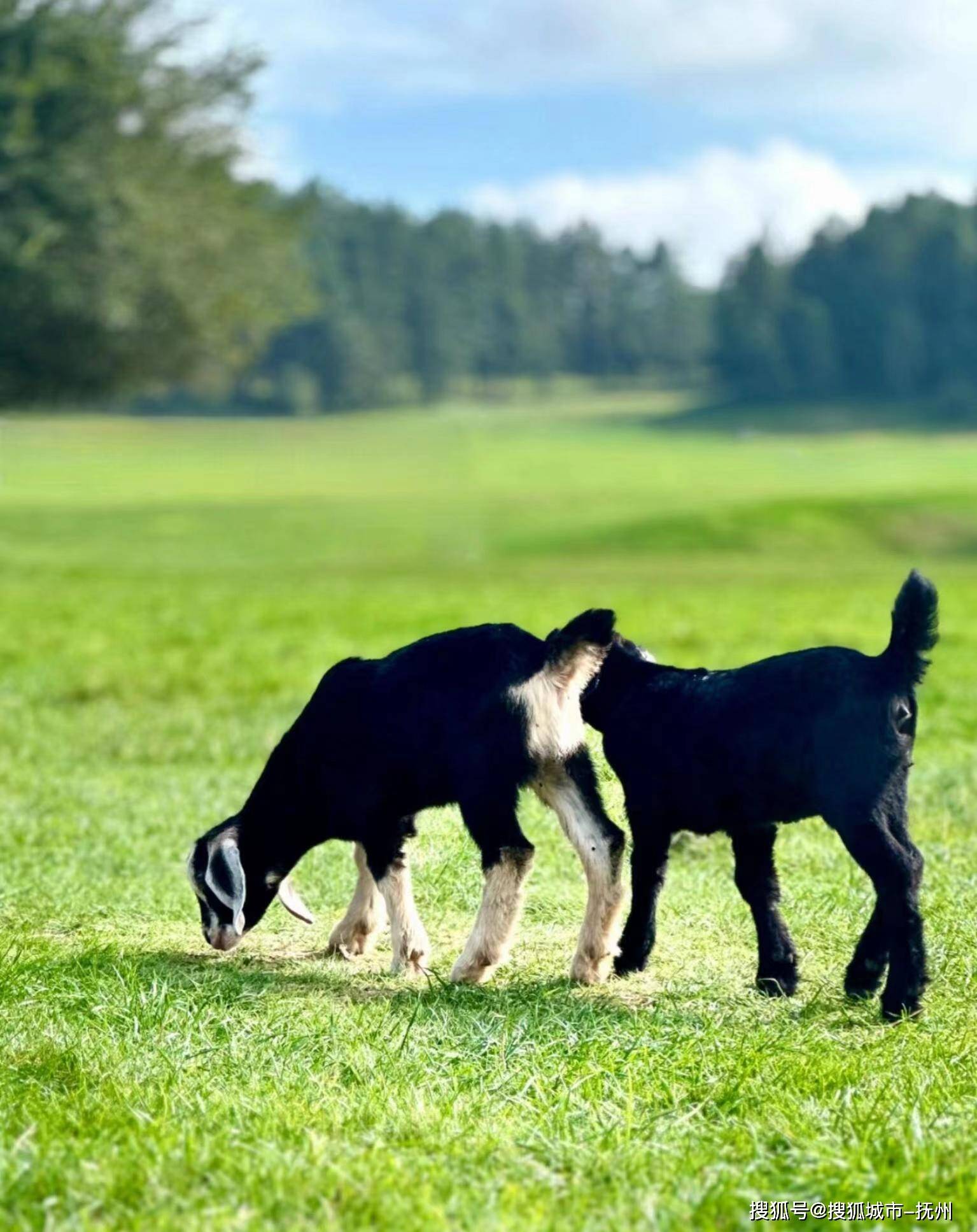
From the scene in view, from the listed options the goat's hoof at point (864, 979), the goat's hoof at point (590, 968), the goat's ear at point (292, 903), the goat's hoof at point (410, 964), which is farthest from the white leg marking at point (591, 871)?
the goat's ear at point (292, 903)

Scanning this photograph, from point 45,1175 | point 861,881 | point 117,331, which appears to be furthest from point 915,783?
point 117,331

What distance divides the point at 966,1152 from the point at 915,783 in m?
7.33

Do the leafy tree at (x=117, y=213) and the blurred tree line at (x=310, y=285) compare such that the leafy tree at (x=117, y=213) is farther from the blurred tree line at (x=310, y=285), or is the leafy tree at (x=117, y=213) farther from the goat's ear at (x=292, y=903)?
the goat's ear at (x=292, y=903)

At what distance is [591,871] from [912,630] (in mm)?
1408

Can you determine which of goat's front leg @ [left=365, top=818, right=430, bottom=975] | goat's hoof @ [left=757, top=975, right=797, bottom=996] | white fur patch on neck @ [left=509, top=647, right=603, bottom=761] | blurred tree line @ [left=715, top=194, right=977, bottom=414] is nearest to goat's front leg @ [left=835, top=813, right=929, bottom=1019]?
goat's hoof @ [left=757, top=975, right=797, bottom=996]

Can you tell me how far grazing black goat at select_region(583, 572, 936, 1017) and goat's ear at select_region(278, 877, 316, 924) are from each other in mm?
1206

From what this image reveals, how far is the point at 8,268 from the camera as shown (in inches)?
1324

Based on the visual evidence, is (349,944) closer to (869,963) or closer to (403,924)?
(403,924)

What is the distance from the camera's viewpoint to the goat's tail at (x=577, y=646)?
5.93 meters

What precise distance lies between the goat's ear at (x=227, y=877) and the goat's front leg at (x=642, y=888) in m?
1.40

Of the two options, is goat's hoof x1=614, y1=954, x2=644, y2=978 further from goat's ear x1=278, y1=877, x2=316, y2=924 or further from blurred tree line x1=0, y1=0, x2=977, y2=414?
blurred tree line x1=0, y1=0, x2=977, y2=414

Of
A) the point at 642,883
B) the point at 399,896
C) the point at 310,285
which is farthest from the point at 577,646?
the point at 310,285

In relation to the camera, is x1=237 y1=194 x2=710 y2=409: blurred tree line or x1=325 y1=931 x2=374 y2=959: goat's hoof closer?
x1=325 y1=931 x2=374 y2=959: goat's hoof

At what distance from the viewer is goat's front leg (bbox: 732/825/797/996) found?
6.02 m
